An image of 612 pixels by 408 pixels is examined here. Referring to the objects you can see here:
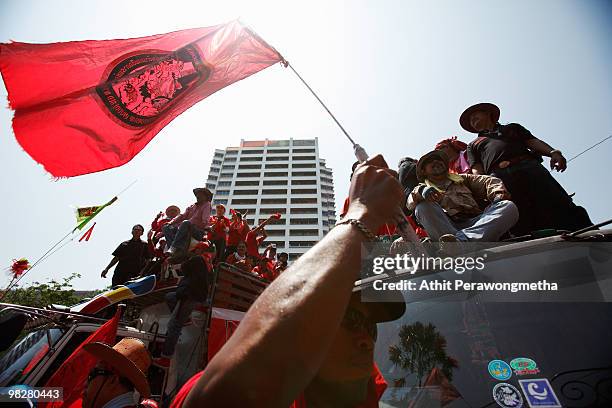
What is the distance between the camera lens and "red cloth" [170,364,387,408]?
1135mm

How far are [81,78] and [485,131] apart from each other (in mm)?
4425

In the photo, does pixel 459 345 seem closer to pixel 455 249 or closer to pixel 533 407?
pixel 533 407

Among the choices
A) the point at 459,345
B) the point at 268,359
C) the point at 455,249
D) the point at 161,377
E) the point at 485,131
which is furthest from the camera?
the point at 161,377

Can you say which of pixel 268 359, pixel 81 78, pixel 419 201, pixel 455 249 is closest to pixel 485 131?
pixel 419 201

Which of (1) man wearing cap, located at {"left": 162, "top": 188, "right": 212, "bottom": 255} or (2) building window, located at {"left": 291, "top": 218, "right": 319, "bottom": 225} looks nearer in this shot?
(1) man wearing cap, located at {"left": 162, "top": 188, "right": 212, "bottom": 255}

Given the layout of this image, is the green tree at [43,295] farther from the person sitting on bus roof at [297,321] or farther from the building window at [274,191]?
the building window at [274,191]

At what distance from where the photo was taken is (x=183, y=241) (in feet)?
21.1

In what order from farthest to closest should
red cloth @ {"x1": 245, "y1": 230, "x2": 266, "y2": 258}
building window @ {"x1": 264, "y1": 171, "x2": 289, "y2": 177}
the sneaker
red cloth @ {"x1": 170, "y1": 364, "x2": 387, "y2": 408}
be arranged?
building window @ {"x1": 264, "y1": 171, "x2": 289, "y2": 177} < red cloth @ {"x1": 245, "y1": 230, "x2": 266, "y2": 258} < the sneaker < red cloth @ {"x1": 170, "y1": 364, "x2": 387, "y2": 408}

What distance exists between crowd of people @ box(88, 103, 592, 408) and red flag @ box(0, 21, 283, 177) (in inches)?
86.9

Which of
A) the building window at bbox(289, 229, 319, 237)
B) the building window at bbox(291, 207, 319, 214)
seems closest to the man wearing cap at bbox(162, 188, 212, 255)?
the building window at bbox(289, 229, 319, 237)

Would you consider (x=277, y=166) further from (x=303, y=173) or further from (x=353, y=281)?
(x=353, y=281)

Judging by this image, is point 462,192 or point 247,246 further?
point 247,246

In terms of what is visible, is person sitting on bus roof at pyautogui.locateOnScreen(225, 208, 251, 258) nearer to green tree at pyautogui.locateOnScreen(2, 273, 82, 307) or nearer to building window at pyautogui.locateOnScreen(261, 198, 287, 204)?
green tree at pyautogui.locateOnScreen(2, 273, 82, 307)

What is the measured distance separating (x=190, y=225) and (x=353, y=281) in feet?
21.5
